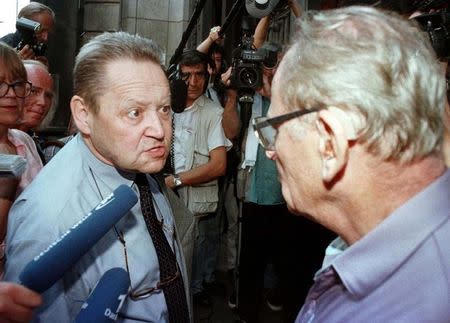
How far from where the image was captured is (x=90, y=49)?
1.40 m

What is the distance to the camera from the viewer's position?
279 centimetres

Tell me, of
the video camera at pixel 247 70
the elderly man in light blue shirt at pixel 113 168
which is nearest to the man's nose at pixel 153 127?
the elderly man in light blue shirt at pixel 113 168

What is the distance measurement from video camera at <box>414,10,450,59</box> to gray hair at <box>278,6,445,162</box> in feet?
2.56

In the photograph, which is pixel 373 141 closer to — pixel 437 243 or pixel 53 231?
pixel 437 243

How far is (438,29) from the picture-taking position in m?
1.63

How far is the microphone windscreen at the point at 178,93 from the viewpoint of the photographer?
2.61 meters

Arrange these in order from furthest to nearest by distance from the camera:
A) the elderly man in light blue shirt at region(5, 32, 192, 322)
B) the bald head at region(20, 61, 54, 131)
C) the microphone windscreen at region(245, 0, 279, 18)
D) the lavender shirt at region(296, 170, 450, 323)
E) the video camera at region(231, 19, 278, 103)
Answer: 1. the video camera at region(231, 19, 278, 103)
2. the bald head at region(20, 61, 54, 131)
3. the microphone windscreen at region(245, 0, 279, 18)
4. the elderly man in light blue shirt at region(5, 32, 192, 322)
5. the lavender shirt at region(296, 170, 450, 323)

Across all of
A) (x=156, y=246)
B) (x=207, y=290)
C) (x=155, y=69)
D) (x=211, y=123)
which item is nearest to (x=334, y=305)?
(x=156, y=246)

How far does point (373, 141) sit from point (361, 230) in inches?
8.1

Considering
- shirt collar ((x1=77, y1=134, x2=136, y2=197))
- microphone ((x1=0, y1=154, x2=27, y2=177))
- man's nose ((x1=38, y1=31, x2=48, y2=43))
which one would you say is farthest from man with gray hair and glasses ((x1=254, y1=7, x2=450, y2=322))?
man's nose ((x1=38, y1=31, x2=48, y2=43))

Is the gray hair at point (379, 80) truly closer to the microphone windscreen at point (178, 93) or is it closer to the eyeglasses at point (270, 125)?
the eyeglasses at point (270, 125)

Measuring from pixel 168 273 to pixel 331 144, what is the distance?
738 millimetres

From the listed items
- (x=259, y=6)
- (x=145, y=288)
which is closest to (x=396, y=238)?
(x=145, y=288)

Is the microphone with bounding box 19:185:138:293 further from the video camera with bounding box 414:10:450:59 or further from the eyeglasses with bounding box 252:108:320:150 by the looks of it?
the video camera with bounding box 414:10:450:59
